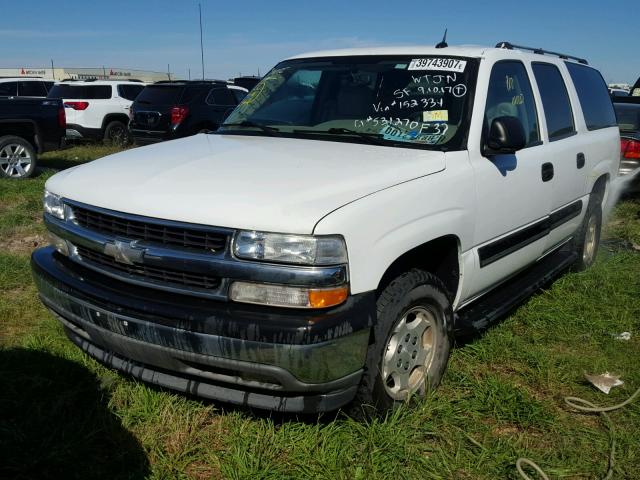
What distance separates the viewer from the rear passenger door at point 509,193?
11.4 feet

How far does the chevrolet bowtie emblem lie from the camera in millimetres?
2660

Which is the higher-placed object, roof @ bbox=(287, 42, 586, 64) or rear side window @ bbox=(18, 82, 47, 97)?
roof @ bbox=(287, 42, 586, 64)

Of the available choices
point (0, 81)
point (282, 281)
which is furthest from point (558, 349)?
point (0, 81)

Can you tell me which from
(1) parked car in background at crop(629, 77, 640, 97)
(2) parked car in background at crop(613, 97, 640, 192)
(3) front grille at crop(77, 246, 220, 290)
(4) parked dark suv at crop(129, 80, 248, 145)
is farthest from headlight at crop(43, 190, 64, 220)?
(1) parked car in background at crop(629, 77, 640, 97)

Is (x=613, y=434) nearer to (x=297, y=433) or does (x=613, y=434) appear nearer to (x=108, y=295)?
(x=297, y=433)

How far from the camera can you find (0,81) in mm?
16016

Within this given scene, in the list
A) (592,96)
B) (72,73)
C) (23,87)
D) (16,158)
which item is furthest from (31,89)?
(72,73)

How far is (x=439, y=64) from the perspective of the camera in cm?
371

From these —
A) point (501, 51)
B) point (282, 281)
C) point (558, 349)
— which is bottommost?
point (558, 349)

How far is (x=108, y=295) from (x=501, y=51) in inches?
112

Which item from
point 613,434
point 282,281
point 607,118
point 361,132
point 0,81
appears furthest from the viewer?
point 0,81

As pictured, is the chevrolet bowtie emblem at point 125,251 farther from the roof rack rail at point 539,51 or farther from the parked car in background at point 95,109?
the parked car in background at point 95,109

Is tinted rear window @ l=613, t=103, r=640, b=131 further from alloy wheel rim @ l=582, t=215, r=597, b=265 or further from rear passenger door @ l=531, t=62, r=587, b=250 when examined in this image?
rear passenger door @ l=531, t=62, r=587, b=250

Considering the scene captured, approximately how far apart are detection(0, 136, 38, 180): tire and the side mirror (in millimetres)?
8910
